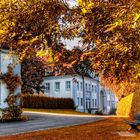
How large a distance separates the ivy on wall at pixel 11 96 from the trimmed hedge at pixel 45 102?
80.7ft

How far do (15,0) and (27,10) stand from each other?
0.40m

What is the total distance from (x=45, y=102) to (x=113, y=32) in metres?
59.9

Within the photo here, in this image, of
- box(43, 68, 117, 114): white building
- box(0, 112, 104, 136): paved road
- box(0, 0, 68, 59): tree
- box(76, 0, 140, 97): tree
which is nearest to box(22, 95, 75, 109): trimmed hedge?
box(43, 68, 117, 114): white building

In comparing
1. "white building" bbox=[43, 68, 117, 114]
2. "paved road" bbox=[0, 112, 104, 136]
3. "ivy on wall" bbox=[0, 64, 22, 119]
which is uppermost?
"white building" bbox=[43, 68, 117, 114]

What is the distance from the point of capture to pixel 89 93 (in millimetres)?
96625

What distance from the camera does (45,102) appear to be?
71.6m

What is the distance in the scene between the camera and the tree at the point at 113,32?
36.7 ft

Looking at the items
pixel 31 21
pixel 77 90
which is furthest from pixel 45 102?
pixel 31 21

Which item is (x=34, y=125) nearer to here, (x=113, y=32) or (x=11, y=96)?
(x=11, y=96)

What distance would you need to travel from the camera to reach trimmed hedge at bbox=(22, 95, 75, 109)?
66625 mm

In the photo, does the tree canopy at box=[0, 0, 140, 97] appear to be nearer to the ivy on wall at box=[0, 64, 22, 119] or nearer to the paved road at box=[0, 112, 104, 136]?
the paved road at box=[0, 112, 104, 136]

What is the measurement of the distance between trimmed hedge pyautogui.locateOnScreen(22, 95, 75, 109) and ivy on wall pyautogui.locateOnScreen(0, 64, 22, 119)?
80.7 ft

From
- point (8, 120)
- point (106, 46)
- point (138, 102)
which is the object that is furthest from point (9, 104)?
A: point (106, 46)

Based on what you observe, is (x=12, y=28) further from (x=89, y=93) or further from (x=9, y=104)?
(x=89, y=93)
